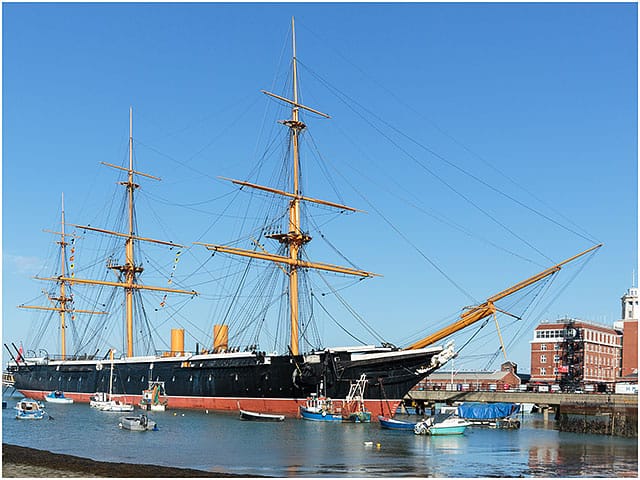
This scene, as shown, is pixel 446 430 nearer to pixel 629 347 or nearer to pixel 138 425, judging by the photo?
pixel 138 425

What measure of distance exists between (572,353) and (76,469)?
96317 millimetres

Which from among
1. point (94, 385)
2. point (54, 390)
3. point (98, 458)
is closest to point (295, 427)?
point (98, 458)

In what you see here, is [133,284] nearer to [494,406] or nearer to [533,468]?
[494,406]

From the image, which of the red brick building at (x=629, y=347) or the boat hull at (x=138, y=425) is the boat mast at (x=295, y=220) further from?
the red brick building at (x=629, y=347)

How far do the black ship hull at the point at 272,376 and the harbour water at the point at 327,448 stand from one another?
161 inches

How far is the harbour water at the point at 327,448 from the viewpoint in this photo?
33.2 meters

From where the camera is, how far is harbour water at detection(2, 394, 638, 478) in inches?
1309

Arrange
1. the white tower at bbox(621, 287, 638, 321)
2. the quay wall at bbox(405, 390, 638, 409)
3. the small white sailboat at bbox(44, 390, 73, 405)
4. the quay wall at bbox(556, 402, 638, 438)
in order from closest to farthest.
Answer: the quay wall at bbox(556, 402, 638, 438) → the quay wall at bbox(405, 390, 638, 409) → the small white sailboat at bbox(44, 390, 73, 405) → the white tower at bbox(621, 287, 638, 321)

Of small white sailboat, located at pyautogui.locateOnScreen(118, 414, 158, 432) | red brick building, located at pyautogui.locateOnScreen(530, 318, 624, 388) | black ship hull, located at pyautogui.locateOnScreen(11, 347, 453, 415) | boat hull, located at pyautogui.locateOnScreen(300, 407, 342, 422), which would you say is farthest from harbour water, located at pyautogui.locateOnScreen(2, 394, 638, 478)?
red brick building, located at pyautogui.locateOnScreen(530, 318, 624, 388)

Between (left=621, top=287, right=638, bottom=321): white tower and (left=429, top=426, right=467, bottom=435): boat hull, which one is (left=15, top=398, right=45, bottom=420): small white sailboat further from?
(left=621, top=287, right=638, bottom=321): white tower

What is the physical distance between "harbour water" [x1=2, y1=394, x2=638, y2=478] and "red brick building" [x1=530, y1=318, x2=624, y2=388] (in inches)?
2237

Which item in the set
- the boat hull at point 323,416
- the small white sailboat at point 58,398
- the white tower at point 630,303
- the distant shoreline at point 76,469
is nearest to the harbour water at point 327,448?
the boat hull at point 323,416

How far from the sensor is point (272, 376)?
64.9 m

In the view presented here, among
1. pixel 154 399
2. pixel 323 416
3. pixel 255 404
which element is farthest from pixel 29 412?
pixel 323 416
